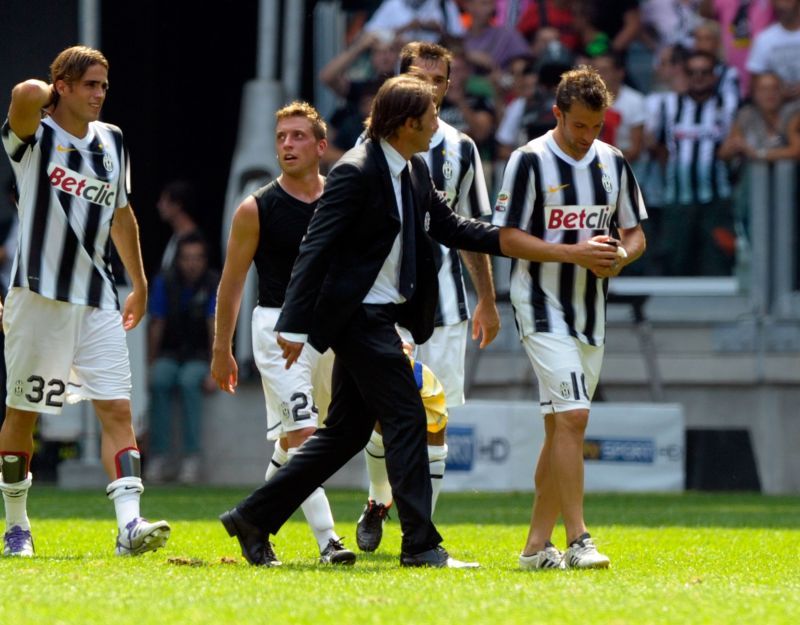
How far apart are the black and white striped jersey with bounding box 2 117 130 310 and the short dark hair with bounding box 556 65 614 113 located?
1986 millimetres

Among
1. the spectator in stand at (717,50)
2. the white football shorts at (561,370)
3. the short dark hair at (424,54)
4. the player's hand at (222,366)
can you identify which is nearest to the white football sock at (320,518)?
the player's hand at (222,366)

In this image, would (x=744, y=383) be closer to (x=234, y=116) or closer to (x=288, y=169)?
(x=234, y=116)

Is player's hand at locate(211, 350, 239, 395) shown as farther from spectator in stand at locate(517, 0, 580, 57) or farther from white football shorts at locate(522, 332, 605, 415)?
spectator in stand at locate(517, 0, 580, 57)

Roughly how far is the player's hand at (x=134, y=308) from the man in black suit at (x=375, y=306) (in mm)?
1291

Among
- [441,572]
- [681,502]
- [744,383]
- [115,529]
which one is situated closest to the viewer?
[441,572]

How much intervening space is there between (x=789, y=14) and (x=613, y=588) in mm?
10309

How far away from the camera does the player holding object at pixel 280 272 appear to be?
7344 millimetres

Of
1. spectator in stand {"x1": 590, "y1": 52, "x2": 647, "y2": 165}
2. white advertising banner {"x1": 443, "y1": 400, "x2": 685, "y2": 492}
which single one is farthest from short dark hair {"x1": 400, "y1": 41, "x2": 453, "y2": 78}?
spectator in stand {"x1": 590, "y1": 52, "x2": 647, "y2": 165}

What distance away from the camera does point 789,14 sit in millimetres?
15250

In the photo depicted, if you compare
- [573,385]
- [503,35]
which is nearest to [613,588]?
[573,385]

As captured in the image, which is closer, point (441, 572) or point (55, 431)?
point (441, 572)

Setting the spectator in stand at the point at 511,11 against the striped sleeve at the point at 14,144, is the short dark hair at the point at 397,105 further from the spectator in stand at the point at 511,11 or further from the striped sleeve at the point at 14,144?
the spectator in stand at the point at 511,11

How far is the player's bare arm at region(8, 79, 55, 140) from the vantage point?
7070 mm

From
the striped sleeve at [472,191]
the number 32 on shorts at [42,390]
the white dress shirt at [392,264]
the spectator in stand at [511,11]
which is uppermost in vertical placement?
the spectator in stand at [511,11]
